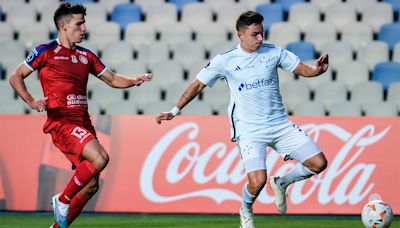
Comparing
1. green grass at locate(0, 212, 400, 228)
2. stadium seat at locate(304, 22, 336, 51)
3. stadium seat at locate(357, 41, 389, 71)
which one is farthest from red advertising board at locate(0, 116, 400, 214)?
stadium seat at locate(304, 22, 336, 51)

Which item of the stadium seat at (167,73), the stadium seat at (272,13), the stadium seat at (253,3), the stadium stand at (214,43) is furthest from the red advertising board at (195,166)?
the stadium seat at (253,3)

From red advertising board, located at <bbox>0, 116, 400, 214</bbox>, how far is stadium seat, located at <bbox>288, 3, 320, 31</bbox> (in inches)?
145

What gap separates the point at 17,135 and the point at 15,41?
3.28m

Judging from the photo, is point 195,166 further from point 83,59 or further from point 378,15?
point 378,15

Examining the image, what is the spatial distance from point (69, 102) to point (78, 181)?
2.54 ft

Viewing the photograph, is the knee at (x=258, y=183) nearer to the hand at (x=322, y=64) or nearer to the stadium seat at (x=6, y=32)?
the hand at (x=322, y=64)

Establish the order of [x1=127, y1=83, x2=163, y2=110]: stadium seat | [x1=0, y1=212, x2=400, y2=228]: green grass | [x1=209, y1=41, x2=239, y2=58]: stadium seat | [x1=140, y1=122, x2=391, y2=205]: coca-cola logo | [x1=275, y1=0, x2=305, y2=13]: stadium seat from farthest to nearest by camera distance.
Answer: [x1=275, y1=0, x2=305, y2=13]: stadium seat
[x1=209, y1=41, x2=239, y2=58]: stadium seat
[x1=127, y1=83, x2=163, y2=110]: stadium seat
[x1=140, y1=122, x2=391, y2=205]: coca-cola logo
[x1=0, y1=212, x2=400, y2=228]: green grass

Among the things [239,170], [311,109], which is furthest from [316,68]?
[311,109]

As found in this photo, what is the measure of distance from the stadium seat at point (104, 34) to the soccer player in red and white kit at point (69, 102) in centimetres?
607

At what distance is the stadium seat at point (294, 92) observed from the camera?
1309cm

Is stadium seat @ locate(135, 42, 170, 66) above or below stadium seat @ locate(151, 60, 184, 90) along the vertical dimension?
above

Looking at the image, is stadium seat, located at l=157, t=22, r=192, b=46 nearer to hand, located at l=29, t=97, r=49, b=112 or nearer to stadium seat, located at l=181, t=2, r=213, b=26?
stadium seat, located at l=181, t=2, r=213, b=26

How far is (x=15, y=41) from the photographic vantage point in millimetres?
14562

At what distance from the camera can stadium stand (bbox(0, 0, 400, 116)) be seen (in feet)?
43.1
